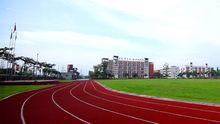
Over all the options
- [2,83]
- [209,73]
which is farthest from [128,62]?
[2,83]

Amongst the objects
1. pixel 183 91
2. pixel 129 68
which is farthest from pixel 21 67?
pixel 129 68

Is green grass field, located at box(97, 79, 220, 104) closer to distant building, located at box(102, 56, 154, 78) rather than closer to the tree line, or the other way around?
the tree line

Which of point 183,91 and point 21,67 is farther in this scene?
point 21,67

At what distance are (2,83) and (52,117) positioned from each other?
1095 inches

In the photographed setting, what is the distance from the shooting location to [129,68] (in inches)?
7367

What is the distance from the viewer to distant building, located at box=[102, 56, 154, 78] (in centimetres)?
18000

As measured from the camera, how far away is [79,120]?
33.3 ft

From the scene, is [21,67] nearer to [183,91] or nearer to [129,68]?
[183,91]

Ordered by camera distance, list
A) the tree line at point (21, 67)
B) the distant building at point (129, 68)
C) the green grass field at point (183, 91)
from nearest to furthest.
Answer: the green grass field at point (183, 91) < the tree line at point (21, 67) < the distant building at point (129, 68)

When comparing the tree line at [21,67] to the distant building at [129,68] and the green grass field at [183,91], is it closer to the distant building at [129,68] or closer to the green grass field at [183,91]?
the green grass field at [183,91]

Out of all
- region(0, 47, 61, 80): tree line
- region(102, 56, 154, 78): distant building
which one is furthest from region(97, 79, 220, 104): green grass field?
region(102, 56, 154, 78): distant building

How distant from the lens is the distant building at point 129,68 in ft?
591

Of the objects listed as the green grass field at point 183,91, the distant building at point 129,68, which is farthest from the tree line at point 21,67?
the distant building at point 129,68

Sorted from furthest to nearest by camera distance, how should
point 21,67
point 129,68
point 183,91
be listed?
point 129,68 → point 21,67 → point 183,91
